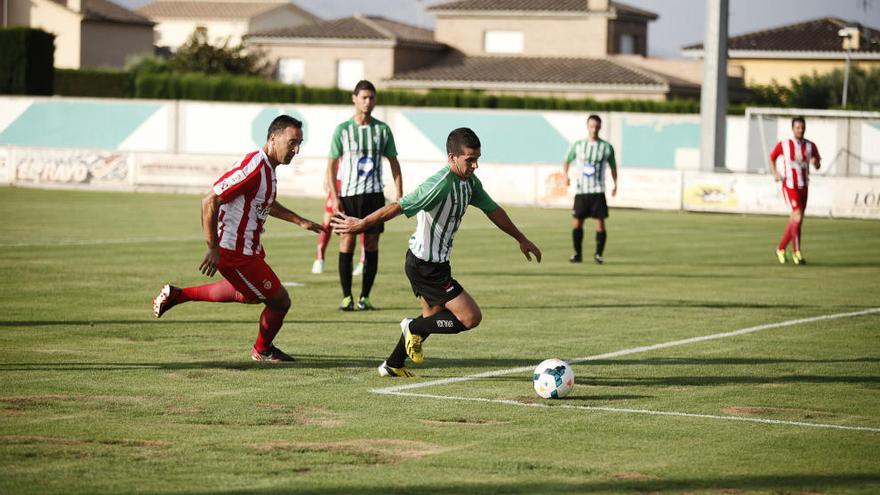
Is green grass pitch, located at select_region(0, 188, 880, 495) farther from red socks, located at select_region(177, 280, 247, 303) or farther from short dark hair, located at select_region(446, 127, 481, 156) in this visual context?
short dark hair, located at select_region(446, 127, 481, 156)

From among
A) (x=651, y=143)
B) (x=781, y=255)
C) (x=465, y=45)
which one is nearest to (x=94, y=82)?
(x=465, y=45)

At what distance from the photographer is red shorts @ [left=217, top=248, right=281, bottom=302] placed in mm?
9867

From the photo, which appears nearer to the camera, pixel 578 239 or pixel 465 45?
pixel 578 239

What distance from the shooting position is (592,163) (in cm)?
2028

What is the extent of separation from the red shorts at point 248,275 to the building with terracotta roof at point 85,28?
2888 inches

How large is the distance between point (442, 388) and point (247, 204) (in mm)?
1993

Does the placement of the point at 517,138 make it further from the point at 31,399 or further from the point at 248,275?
the point at 31,399

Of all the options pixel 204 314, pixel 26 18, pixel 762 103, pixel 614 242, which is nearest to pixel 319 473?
pixel 204 314

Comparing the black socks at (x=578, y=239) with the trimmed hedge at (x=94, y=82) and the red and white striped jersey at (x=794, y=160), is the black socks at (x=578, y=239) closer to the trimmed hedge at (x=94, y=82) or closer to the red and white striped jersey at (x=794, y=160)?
the red and white striped jersey at (x=794, y=160)

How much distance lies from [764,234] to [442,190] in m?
17.8

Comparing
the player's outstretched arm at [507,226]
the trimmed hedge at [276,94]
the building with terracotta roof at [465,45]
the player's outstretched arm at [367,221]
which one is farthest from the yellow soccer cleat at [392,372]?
the building with terracotta roof at [465,45]

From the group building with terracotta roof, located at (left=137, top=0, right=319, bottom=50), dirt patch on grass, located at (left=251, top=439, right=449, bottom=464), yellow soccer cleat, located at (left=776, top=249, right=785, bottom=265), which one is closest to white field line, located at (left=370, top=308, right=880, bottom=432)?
dirt patch on grass, located at (left=251, top=439, right=449, bottom=464)

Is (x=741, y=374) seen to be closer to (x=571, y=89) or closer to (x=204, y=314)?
(x=204, y=314)

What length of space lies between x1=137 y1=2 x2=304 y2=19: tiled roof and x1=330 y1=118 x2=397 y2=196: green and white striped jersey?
102m
